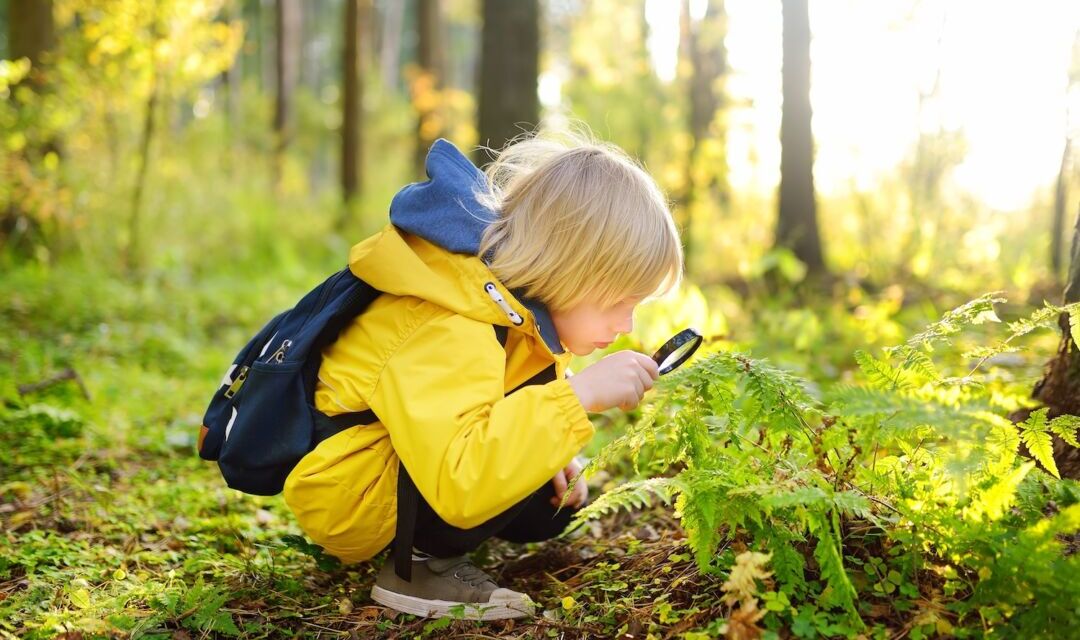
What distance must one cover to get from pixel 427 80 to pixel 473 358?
46.3 ft

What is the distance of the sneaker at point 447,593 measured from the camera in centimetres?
236

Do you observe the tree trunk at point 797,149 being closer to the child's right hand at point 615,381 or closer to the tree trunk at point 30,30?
the child's right hand at point 615,381

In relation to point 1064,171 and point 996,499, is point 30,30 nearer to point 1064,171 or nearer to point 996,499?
point 996,499

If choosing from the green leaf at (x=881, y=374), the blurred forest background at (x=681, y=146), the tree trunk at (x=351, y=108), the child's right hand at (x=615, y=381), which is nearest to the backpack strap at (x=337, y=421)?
the child's right hand at (x=615, y=381)

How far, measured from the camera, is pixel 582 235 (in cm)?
232

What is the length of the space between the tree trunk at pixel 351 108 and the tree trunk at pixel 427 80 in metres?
1.40

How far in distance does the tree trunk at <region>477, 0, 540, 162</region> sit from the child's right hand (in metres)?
5.20

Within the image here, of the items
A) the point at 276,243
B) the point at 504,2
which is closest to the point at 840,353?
the point at 504,2

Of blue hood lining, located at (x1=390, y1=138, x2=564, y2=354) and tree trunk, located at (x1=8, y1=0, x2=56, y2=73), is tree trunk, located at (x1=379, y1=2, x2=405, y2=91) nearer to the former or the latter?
tree trunk, located at (x1=8, y1=0, x2=56, y2=73)

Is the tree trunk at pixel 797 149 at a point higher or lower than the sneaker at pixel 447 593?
higher

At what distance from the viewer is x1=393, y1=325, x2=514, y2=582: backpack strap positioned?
2279 millimetres

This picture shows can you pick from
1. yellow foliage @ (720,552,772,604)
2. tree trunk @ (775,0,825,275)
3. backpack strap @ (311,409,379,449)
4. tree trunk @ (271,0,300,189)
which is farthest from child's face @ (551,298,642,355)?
tree trunk @ (271,0,300,189)

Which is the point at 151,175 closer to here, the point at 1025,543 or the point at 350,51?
the point at 350,51

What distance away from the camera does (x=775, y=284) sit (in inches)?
295
